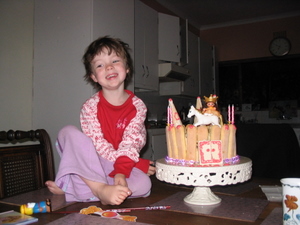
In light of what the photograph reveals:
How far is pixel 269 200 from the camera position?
0.88m

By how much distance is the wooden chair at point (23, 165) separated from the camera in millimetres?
1120

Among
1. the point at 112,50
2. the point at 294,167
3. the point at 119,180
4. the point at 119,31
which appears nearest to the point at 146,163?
the point at 119,180

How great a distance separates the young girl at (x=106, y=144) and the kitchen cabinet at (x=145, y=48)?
1.52m

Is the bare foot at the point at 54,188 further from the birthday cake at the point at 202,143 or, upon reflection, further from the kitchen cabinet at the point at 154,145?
the kitchen cabinet at the point at 154,145

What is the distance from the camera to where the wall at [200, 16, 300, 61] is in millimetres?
4645

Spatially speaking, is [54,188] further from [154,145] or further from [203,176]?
[154,145]

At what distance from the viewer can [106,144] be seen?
114cm

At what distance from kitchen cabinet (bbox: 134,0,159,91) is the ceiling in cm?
115

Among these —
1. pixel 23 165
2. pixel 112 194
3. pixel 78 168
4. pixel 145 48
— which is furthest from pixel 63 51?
pixel 112 194

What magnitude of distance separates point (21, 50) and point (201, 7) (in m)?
2.99

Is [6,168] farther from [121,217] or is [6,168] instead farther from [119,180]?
[121,217]

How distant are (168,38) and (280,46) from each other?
2.25 metres

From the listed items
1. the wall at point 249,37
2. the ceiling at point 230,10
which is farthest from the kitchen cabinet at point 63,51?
the wall at point 249,37

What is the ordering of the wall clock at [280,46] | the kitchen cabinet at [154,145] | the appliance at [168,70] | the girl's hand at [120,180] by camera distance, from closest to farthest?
the girl's hand at [120,180] < the kitchen cabinet at [154,145] < the appliance at [168,70] < the wall clock at [280,46]
